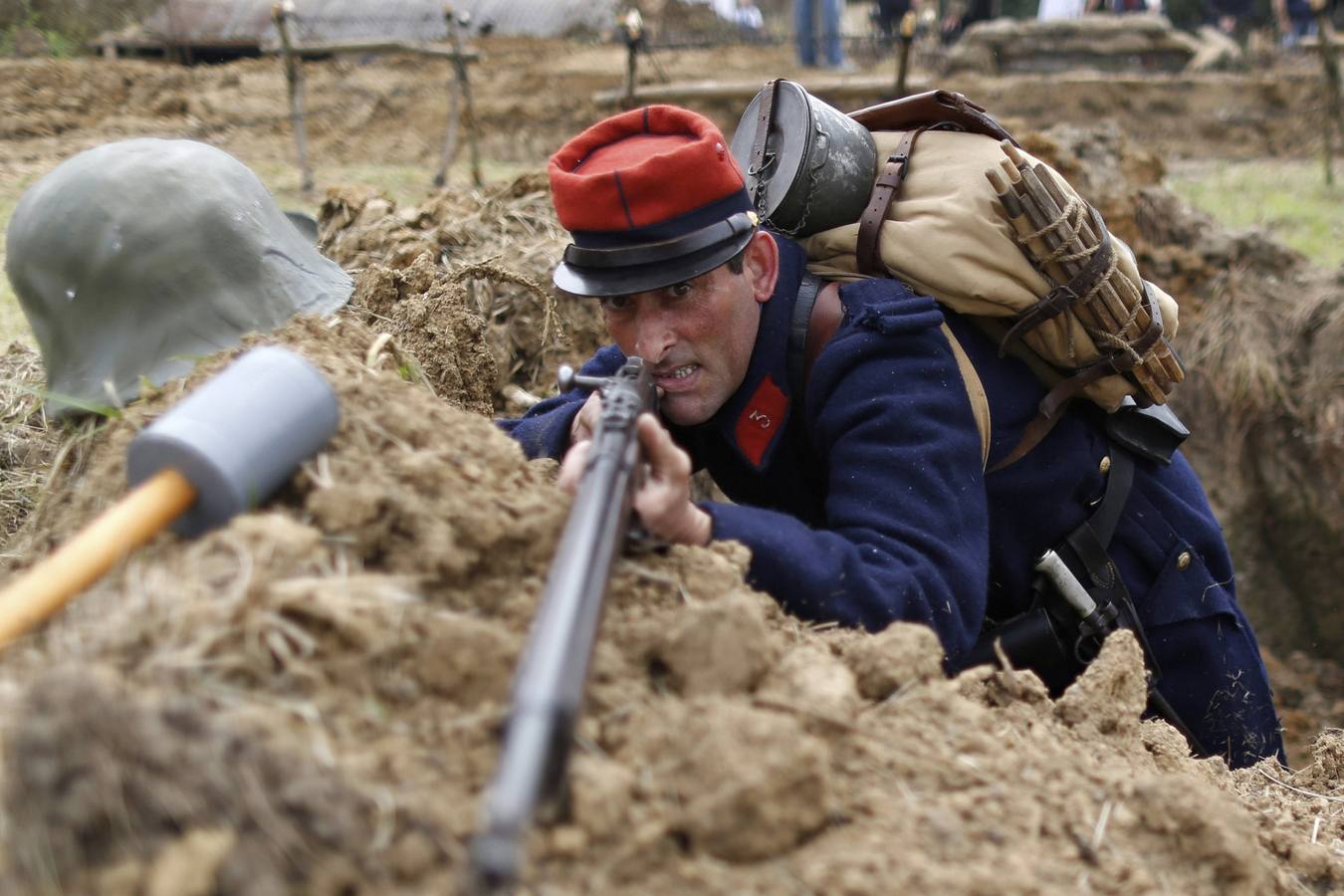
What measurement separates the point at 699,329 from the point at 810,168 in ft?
1.88

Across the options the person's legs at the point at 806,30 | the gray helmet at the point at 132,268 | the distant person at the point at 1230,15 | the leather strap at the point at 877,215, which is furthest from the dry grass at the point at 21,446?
the distant person at the point at 1230,15

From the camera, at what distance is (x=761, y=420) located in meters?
3.09

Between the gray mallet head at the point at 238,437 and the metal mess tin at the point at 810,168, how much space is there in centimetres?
174

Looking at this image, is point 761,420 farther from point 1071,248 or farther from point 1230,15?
point 1230,15

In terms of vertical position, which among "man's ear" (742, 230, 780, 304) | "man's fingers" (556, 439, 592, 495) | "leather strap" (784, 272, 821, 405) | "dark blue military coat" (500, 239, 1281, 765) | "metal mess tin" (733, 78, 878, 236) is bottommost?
"dark blue military coat" (500, 239, 1281, 765)

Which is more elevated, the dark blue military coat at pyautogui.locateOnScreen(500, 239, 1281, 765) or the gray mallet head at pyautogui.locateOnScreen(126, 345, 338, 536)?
the gray mallet head at pyautogui.locateOnScreen(126, 345, 338, 536)

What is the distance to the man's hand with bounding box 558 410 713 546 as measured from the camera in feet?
6.47

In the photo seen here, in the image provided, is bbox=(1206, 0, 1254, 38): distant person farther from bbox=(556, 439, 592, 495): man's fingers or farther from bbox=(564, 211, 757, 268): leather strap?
bbox=(556, 439, 592, 495): man's fingers

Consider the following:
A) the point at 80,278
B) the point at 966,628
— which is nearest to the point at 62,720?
the point at 80,278

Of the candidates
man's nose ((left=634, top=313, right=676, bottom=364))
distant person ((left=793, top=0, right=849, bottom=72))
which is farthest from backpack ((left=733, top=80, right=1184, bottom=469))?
distant person ((left=793, top=0, right=849, bottom=72))

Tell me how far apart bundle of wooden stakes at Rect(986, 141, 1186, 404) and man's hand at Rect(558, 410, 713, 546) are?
1397mm

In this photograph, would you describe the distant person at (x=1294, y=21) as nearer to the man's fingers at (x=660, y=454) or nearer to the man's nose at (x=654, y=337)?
the man's nose at (x=654, y=337)

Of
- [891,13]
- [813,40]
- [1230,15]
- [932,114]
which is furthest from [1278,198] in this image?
[1230,15]

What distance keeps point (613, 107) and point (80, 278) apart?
9.36m
